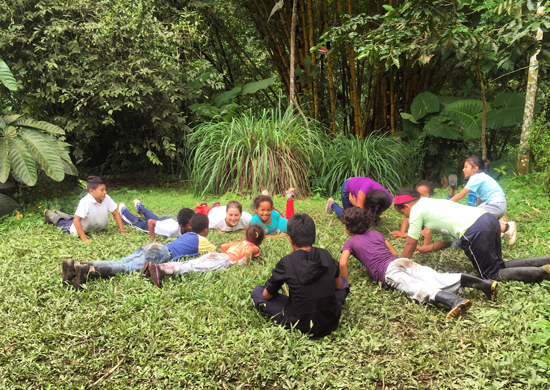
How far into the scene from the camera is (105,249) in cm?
417

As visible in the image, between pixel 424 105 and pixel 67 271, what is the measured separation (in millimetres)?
5992

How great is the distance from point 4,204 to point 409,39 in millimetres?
5618

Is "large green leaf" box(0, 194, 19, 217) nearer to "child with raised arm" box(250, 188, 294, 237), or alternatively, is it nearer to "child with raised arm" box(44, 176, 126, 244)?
"child with raised arm" box(44, 176, 126, 244)

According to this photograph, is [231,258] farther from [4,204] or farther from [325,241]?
[4,204]

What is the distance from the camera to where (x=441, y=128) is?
21.7ft

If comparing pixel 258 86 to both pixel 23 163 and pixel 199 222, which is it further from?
pixel 199 222

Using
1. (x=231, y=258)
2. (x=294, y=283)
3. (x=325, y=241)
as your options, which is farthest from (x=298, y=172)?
(x=294, y=283)

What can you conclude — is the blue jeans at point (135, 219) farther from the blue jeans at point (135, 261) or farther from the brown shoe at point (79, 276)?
the brown shoe at point (79, 276)

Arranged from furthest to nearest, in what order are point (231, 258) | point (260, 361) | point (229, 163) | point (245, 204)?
point (229, 163)
point (245, 204)
point (231, 258)
point (260, 361)

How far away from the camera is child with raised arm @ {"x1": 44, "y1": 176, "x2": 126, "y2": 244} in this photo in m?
4.52

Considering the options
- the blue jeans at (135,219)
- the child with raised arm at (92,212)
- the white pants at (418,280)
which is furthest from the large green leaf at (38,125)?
the white pants at (418,280)

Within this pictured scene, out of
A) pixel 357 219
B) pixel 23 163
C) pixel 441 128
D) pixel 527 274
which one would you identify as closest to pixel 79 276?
pixel 357 219

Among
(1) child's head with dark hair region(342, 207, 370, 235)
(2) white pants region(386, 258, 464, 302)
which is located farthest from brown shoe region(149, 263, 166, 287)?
(2) white pants region(386, 258, 464, 302)

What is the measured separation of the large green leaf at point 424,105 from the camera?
22.6 feet
